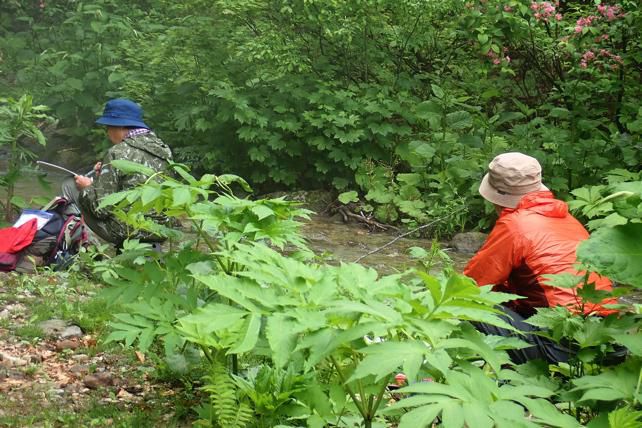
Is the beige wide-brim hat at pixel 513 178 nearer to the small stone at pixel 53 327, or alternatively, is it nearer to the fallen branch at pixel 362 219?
the small stone at pixel 53 327

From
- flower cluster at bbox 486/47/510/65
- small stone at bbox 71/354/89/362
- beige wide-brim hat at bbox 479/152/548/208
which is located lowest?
small stone at bbox 71/354/89/362

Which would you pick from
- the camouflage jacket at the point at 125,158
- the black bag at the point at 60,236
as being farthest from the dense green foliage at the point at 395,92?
the black bag at the point at 60,236

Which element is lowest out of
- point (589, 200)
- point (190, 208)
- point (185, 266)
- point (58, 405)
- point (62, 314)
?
point (62, 314)

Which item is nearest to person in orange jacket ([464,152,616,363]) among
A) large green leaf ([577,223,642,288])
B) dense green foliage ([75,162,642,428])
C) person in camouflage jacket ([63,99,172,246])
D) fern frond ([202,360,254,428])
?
dense green foliage ([75,162,642,428])

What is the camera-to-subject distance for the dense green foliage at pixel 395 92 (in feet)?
32.6

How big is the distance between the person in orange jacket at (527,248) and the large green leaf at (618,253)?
1.90m

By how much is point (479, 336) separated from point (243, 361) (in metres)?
1.99

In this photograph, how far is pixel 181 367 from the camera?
3654 millimetres

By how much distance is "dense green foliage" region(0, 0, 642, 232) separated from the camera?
32.6 feet

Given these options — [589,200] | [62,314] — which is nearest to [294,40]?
[62,314]

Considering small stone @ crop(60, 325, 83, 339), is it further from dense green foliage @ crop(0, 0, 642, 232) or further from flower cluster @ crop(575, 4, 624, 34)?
flower cluster @ crop(575, 4, 624, 34)

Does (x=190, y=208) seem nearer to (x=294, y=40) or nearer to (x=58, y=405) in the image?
(x=58, y=405)

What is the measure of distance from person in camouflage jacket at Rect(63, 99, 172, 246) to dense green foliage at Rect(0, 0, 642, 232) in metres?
4.45

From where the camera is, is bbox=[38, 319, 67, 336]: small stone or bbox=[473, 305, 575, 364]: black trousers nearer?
bbox=[473, 305, 575, 364]: black trousers
